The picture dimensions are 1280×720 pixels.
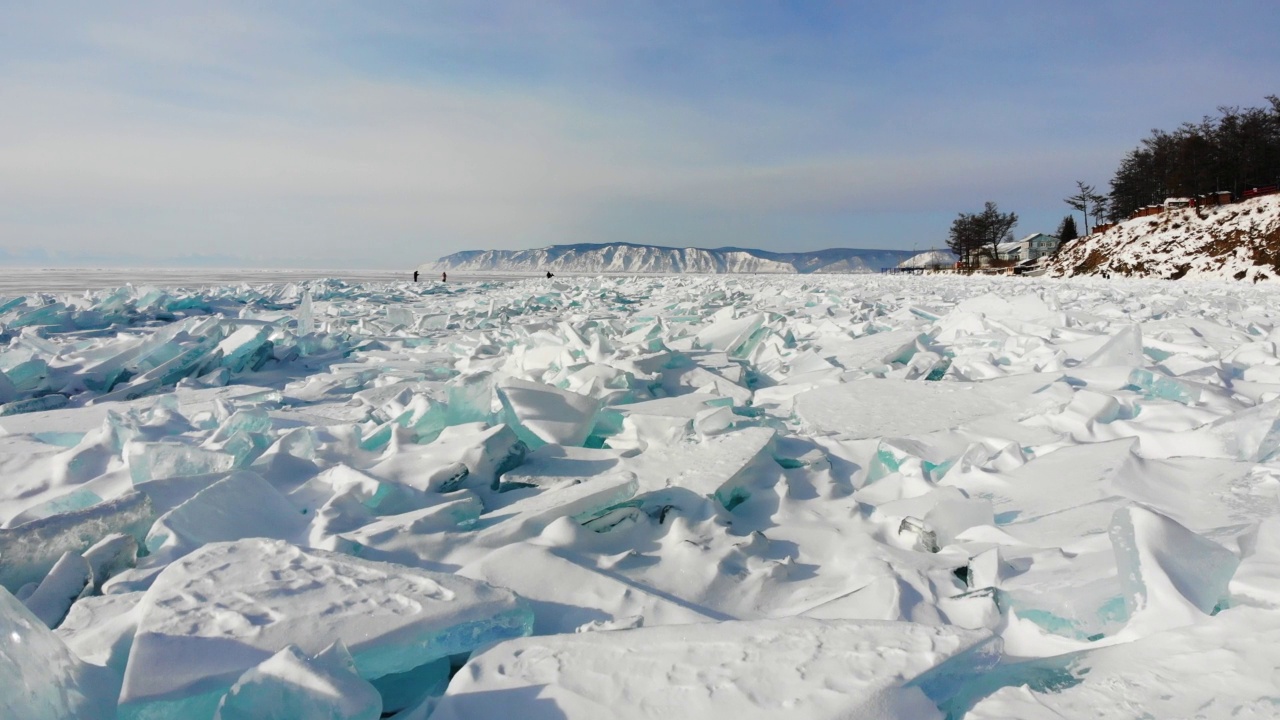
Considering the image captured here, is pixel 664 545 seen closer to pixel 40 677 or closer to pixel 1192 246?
pixel 40 677

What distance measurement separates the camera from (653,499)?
1944 millimetres

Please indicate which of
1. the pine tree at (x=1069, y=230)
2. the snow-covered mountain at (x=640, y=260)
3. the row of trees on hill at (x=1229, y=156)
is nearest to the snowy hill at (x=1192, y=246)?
the row of trees on hill at (x=1229, y=156)

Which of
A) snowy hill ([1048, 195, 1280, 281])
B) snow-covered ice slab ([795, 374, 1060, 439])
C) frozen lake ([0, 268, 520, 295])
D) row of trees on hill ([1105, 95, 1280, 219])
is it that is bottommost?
snow-covered ice slab ([795, 374, 1060, 439])

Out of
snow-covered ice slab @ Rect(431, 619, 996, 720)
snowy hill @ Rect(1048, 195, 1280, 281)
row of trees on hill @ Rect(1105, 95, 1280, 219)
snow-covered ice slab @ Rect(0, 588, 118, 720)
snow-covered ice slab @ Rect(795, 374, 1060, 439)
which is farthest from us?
row of trees on hill @ Rect(1105, 95, 1280, 219)

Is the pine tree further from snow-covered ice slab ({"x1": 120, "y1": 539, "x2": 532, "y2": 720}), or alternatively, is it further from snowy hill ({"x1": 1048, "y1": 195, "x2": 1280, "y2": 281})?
snow-covered ice slab ({"x1": 120, "y1": 539, "x2": 532, "y2": 720})

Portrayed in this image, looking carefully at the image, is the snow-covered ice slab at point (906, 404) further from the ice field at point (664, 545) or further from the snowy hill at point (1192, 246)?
the snowy hill at point (1192, 246)

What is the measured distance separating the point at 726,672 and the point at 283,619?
742mm

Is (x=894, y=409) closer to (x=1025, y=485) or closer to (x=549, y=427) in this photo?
(x=1025, y=485)

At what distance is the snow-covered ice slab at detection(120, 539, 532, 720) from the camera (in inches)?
39.3

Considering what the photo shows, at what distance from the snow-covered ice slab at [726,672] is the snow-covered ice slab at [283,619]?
0.09m

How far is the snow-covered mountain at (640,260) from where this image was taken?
161m

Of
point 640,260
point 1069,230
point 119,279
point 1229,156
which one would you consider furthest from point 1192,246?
point 640,260

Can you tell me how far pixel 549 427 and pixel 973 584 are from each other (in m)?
1.52

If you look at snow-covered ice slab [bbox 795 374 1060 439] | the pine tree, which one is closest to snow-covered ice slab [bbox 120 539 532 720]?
snow-covered ice slab [bbox 795 374 1060 439]
